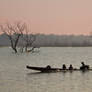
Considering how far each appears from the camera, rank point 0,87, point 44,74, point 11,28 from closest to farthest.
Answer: point 0,87, point 44,74, point 11,28

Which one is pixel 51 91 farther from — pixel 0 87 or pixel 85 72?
pixel 85 72

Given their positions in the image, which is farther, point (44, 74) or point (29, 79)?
point (44, 74)

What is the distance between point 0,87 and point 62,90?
20.6 ft

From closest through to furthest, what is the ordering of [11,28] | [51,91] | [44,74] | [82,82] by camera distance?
[51,91]
[82,82]
[44,74]
[11,28]

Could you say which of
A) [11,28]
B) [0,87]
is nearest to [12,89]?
[0,87]

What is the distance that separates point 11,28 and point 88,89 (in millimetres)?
82997

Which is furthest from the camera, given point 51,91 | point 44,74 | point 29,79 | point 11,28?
point 11,28

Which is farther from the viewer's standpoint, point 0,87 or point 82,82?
point 82,82

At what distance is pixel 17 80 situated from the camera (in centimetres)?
4756

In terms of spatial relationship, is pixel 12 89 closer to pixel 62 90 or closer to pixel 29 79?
pixel 62 90

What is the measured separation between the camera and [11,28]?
120 m

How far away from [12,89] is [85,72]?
1815 centimetres

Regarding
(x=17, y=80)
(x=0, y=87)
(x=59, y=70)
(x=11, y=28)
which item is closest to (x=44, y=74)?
(x=59, y=70)

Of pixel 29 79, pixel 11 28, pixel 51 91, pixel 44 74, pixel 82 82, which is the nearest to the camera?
pixel 51 91
